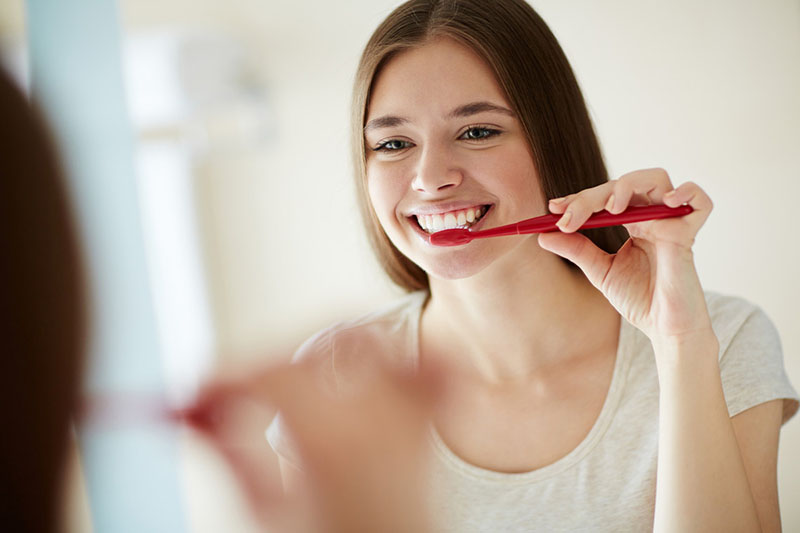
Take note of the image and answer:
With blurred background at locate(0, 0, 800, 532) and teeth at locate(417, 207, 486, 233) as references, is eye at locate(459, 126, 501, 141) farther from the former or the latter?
blurred background at locate(0, 0, 800, 532)

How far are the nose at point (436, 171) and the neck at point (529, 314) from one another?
132 millimetres

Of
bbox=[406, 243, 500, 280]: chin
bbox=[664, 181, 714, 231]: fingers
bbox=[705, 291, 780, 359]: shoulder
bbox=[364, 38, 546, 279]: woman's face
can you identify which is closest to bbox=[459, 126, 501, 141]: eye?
bbox=[364, 38, 546, 279]: woman's face

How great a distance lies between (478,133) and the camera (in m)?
0.73

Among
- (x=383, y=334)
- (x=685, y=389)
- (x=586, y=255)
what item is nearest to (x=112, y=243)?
(x=383, y=334)

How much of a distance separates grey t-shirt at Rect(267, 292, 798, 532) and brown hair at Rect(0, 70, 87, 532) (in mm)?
469

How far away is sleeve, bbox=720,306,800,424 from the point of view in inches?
28.0

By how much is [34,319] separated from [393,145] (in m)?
0.57

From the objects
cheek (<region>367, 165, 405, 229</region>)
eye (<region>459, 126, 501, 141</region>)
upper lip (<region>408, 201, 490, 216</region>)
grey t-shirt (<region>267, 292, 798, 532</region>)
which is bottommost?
grey t-shirt (<region>267, 292, 798, 532</region>)

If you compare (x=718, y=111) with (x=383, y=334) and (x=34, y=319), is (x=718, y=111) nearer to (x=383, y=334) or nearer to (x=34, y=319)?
(x=383, y=334)

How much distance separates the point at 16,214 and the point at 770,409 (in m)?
0.73

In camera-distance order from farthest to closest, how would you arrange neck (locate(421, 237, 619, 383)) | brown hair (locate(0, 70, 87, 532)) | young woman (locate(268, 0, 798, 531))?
neck (locate(421, 237, 619, 383)), young woman (locate(268, 0, 798, 531)), brown hair (locate(0, 70, 87, 532))

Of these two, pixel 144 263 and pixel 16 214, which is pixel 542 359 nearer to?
pixel 16 214

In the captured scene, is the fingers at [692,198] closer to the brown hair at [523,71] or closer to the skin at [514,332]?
the skin at [514,332]

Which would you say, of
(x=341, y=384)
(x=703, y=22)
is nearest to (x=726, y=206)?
(x=703, y=22)
